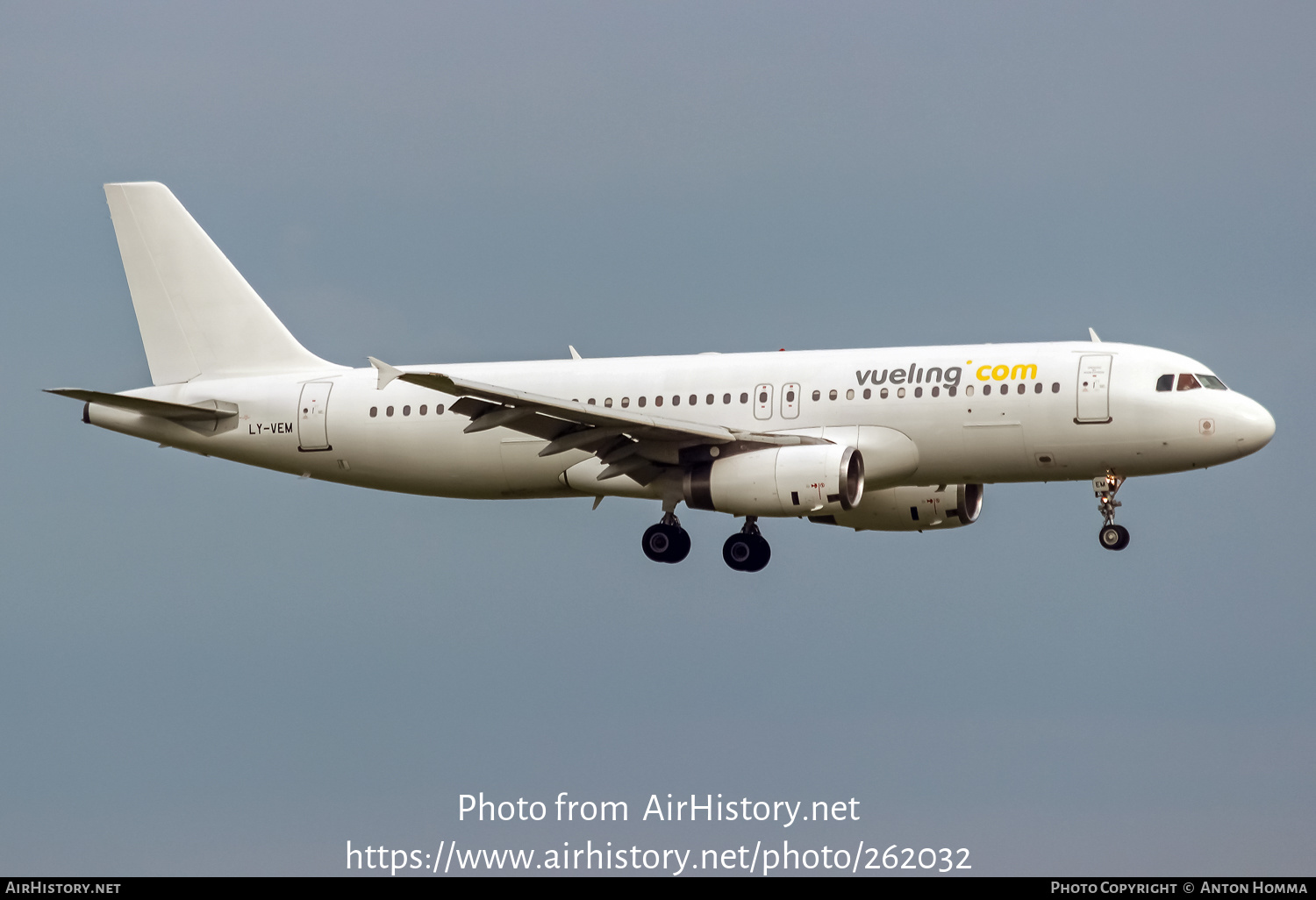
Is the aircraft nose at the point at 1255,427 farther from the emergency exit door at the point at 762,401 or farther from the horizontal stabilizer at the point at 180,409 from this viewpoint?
the horizontal stabilizer at the point at 180,409

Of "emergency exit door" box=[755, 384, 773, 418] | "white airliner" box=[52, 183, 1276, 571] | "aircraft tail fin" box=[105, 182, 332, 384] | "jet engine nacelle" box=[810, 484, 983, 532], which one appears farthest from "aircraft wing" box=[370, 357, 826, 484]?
"aircraft tail fin" box=[105, 182, 332, 384]

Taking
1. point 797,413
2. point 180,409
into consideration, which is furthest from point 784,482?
point 180,409

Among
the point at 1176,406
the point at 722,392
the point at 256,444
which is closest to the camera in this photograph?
the point at 1176,406

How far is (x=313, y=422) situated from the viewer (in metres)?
51.2

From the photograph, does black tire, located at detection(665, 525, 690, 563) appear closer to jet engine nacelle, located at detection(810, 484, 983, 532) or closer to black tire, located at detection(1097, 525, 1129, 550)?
jet engine nacelle, located at detection(810, 484, 983, 532)

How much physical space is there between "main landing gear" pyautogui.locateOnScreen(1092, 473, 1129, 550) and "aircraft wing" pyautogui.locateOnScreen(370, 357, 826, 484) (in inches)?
268

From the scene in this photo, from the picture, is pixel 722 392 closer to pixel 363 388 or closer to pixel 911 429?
pixel 911 429

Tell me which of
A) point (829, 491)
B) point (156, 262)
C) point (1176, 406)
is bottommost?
point (829, 491)

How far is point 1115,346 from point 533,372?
49.0 ft

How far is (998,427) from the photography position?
4528cm

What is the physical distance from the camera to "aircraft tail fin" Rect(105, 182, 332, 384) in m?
53.5

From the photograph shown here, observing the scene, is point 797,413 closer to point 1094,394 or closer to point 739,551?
point 739,551

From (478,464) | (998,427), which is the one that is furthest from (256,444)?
(998,427)

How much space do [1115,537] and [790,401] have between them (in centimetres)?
849
